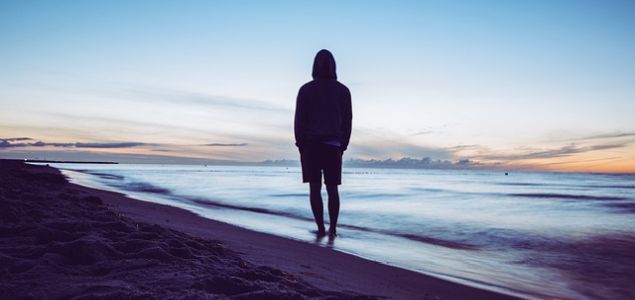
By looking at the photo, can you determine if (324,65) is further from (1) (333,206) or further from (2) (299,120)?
(1) (333,206)

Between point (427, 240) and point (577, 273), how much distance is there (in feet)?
5.94

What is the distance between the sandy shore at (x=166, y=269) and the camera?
5.87ft

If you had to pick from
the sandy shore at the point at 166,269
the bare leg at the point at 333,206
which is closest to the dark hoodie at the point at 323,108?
the bare leg at the point at 333,206

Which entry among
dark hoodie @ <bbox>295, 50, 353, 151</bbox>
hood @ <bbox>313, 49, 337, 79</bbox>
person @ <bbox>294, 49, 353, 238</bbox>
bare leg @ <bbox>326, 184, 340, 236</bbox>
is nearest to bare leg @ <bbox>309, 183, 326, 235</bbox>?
person @ <bbox>294, 49, 353, 238</bbox>

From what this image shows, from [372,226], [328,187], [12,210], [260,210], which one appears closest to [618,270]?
[328,187]

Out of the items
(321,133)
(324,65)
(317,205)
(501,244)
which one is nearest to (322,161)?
(321,133)

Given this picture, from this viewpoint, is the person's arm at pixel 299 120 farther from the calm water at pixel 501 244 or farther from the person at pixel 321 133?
the calm water at pixel 501 244

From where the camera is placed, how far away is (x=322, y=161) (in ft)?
16.0

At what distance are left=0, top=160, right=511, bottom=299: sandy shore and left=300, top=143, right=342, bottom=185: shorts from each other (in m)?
1.33

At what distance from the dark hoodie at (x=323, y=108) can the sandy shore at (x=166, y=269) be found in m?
1.56

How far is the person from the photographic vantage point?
4844 mm

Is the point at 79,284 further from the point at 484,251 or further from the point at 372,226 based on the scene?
the point at 372,226

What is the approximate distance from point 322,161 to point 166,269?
287 centimetres

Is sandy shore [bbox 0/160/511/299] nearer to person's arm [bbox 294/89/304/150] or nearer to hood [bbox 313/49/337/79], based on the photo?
person's arm [bbox 294/89/304/150]
